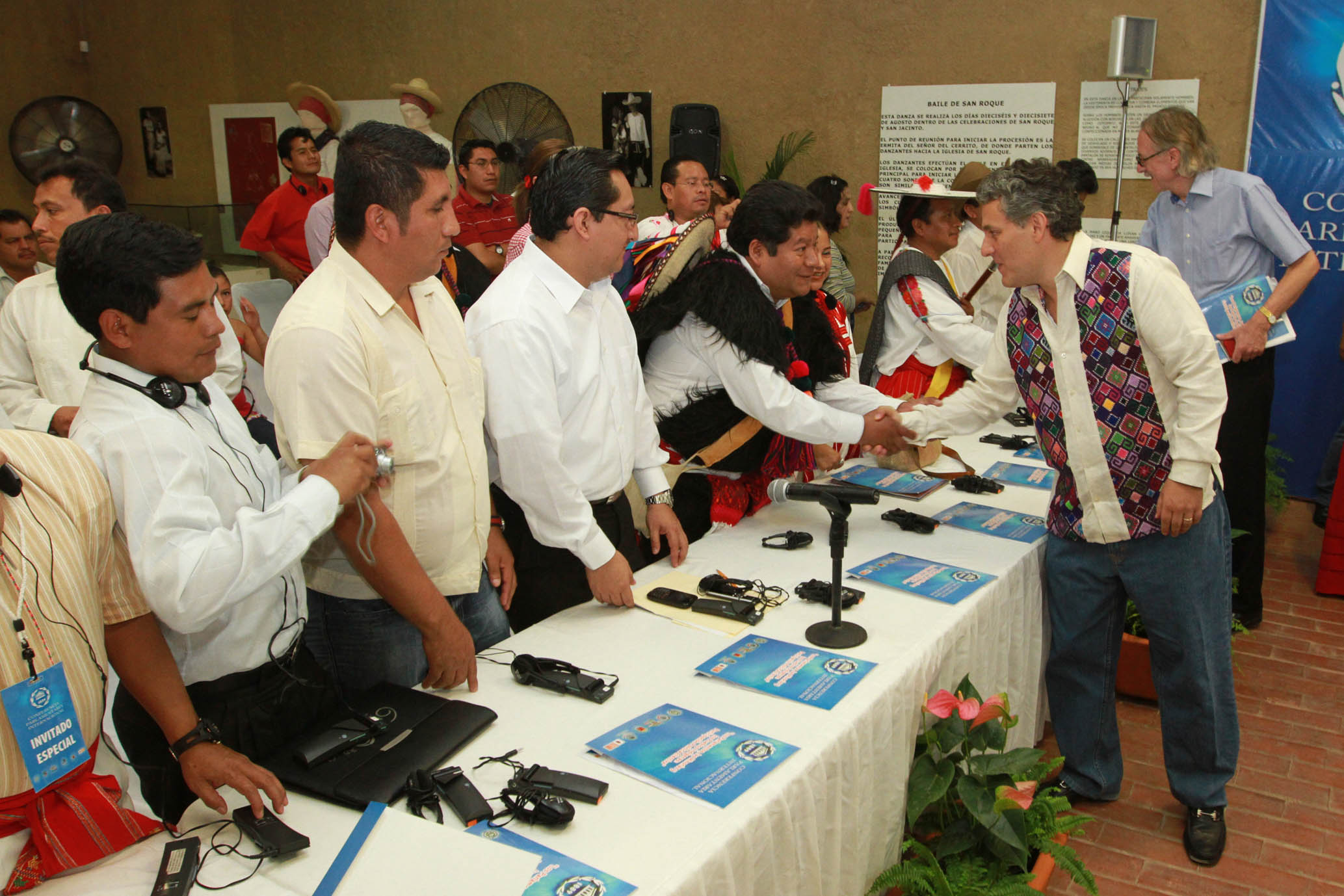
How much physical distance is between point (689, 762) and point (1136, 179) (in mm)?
4817

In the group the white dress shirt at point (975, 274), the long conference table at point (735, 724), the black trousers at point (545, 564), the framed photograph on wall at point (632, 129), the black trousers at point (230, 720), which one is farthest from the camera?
the framed photograph on wall at point (632, 129)

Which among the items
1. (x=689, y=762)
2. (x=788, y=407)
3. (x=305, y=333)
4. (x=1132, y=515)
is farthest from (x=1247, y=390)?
(x=305, y=333)

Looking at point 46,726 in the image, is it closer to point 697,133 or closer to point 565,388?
point 565,388

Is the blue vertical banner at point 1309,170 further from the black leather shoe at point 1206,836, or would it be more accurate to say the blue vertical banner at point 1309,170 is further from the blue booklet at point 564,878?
the blue booklet at point 564,878

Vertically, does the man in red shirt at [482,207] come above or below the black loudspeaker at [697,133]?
below

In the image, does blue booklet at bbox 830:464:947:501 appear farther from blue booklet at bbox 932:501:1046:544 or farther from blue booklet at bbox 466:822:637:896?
blue booklet at bbox 466:822:637:896

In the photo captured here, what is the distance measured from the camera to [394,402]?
1671 mm

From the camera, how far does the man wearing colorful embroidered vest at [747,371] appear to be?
2420 mm

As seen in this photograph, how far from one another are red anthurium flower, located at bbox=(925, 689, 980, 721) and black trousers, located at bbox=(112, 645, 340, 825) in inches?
41.3

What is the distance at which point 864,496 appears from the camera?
1.86 metres

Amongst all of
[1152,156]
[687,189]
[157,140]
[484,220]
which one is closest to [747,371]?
[1152,156]

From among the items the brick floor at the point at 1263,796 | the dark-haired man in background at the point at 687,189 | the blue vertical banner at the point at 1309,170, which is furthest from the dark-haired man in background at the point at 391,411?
the blue vertical banner at the point at 1309,170

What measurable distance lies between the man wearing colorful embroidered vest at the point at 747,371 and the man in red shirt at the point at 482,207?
2.23 m

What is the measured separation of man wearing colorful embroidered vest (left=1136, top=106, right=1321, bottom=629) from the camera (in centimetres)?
346
